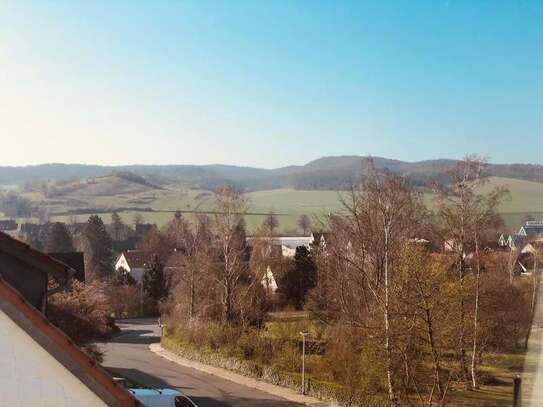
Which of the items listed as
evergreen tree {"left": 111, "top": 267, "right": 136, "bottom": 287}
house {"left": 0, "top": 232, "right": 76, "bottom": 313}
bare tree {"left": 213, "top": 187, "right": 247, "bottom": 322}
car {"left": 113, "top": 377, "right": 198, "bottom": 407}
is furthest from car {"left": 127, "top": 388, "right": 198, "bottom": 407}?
evergreen tree {"left": 111, "top": 267, "right": 136, "bottom": 287}

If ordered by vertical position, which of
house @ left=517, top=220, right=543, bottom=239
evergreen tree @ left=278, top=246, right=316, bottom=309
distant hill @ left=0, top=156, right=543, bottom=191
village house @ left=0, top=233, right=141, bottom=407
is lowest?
evergreen tree @ left=278, top=246, right=316, bottom=309

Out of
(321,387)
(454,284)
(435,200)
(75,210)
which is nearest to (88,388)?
(454,284)

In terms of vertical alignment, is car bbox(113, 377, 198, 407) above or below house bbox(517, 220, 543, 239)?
below

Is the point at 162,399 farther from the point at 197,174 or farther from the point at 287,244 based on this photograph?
the point at 197,174

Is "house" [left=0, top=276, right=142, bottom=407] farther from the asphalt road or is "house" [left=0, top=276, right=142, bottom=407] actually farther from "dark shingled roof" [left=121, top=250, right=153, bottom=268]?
"dark shingled roof" [left=121, top=250, right=153, bottom=268]

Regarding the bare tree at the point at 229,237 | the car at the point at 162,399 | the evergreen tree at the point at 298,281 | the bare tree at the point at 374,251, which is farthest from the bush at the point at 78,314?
the evergreen tree at the point at 298,281

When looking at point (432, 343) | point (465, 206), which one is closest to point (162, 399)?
point (432, 343)

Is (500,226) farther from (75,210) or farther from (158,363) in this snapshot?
(75,210)
